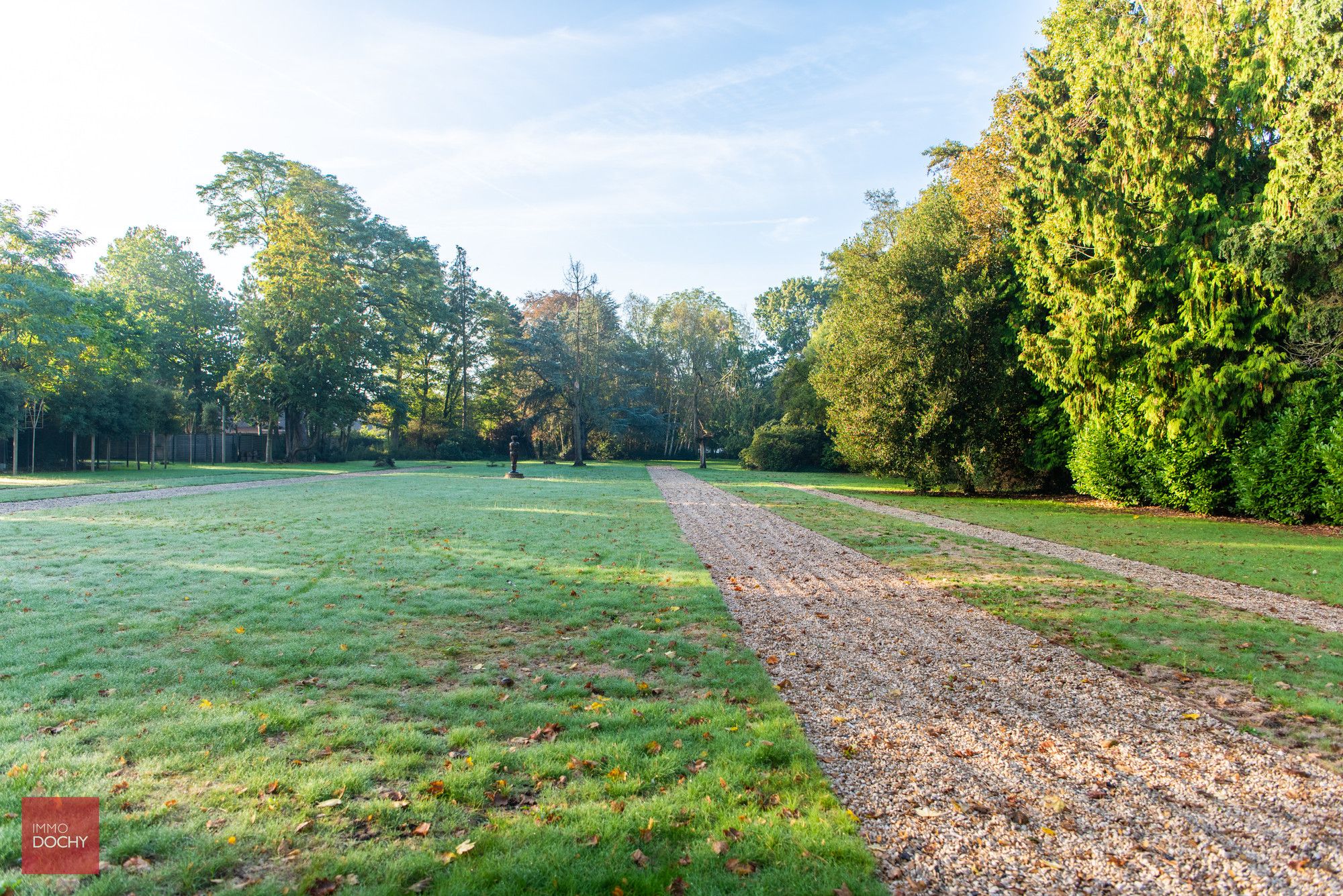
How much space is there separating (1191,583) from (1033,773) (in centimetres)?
661

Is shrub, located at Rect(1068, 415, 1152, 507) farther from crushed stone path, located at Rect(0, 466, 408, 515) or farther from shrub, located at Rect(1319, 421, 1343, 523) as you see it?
crushed stone path, located at Rect(0, 466, 408, 515)

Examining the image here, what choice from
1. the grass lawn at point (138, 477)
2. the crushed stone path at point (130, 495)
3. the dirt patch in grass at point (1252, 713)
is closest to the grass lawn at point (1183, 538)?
the dirt patch in grass at point (1252, 713)

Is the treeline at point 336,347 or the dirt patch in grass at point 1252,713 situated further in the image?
the treeline at point 336,347

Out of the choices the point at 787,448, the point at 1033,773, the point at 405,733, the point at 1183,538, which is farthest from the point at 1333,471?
the point at 787,448

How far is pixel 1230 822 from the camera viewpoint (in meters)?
3.00

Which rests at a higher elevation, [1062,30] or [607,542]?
[1062,30]

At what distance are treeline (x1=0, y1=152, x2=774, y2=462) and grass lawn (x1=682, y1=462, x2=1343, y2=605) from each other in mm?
25128

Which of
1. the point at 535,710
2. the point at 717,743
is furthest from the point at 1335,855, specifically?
the point at 535,710

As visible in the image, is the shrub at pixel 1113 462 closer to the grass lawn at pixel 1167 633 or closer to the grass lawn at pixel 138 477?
the grass lawn at pixel 1167 633

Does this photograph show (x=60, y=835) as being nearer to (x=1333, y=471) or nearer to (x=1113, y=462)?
(x=1333, y=471)

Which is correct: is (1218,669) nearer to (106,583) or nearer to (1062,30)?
(106,583)

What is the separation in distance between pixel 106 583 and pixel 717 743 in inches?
261

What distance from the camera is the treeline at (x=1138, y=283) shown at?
44.0 feet

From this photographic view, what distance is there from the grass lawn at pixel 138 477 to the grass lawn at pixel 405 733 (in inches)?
497
